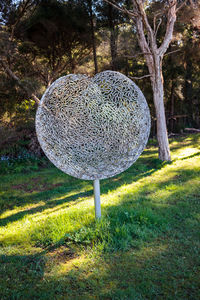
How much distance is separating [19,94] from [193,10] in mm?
6382

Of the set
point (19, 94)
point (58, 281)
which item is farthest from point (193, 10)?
point (58, 281)

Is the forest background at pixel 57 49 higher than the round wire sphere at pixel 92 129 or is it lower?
higher

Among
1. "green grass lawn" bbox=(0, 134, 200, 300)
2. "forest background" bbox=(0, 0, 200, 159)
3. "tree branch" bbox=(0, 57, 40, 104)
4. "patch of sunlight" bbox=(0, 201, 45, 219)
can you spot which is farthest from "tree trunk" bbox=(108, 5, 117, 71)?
"patch of sunlight" bbox=(0, 201, 45, 219)

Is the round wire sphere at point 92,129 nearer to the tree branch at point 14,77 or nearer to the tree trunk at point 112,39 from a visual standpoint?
the tree branch at point 14,77

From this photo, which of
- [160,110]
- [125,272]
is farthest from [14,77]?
[125,272]

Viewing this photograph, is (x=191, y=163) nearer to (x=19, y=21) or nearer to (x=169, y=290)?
(x=169, y=290)

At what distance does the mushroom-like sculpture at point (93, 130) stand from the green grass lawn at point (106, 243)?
547 mm

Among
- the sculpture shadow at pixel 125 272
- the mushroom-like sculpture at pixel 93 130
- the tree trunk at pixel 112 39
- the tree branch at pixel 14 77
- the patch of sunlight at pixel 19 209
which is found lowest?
the sculpture shadow at pixel 125 272

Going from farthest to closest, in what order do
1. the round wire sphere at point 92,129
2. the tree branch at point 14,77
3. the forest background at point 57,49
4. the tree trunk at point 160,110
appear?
the forest background at point 57,49 < the tree branch at point 14,77 < the tree trunk at point 160,110 < the round wire sphere at point 92,129

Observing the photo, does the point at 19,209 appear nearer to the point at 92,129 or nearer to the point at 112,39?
the point at 92,129

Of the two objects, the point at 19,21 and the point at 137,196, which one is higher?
the point at 19,21

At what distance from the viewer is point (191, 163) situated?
6.71 metres

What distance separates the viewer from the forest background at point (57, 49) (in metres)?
7.51

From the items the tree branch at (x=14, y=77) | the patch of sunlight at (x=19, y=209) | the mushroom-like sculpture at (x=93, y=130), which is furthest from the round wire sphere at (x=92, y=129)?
the tree branch at (x=14, y=77)
